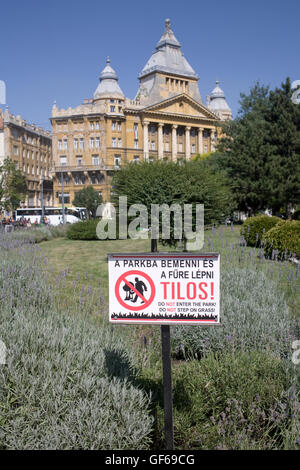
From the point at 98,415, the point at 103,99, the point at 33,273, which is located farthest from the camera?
the point at 103,99

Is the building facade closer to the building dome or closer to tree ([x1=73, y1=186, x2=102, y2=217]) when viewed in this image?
tree ([x1=73, y1=186, x2=102, y2=217])

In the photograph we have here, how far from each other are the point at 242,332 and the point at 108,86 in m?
63.2

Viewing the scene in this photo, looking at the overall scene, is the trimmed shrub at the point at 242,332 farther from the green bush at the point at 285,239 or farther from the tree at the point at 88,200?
the tree at the point at 88,200

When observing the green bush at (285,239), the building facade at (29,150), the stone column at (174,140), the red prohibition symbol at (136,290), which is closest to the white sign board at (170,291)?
the red prohibition symbol at (136,290)

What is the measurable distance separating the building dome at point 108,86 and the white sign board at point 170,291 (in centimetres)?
6326

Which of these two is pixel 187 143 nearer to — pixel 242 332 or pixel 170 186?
pixel 170 186

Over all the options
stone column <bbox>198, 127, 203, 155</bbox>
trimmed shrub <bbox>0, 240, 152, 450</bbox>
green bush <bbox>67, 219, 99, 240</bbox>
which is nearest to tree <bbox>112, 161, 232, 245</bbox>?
trimmed shrub <bbox>0, 240, 152, 450</bbox>

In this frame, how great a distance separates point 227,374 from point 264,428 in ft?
1.79

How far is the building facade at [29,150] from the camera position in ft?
193

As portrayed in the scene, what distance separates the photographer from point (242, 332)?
192 inches

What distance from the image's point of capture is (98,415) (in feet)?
9.73

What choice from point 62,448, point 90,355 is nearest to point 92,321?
point 90,355

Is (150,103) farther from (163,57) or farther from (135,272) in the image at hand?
(135,272)

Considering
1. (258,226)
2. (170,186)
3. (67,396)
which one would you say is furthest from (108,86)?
(67,396)
